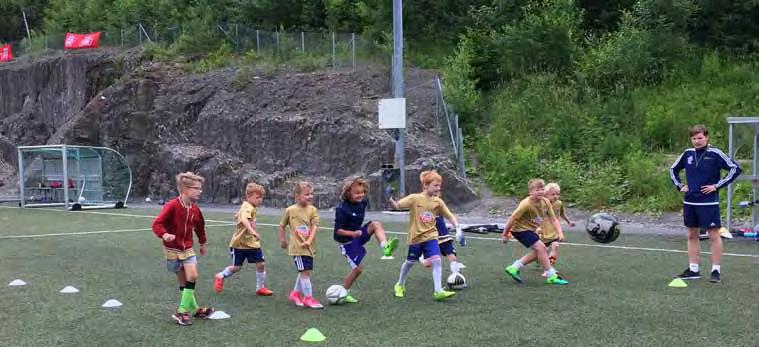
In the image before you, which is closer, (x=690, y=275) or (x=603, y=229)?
(x=690, y=275)

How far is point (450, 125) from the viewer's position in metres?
23.2

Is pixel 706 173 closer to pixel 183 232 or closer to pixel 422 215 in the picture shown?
pixel 422 215

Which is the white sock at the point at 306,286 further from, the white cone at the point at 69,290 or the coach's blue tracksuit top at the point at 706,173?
the coach's blue tracksuit top at the point at 706,173

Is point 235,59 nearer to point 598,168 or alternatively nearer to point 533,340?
point 598,168

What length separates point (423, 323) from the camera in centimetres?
688

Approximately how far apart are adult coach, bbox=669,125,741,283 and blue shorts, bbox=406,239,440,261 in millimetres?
3093

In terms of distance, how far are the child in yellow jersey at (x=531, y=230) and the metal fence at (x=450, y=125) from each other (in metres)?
12.0

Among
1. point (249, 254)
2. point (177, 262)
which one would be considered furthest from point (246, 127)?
point (177, 262)

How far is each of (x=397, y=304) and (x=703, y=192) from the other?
3.92 metres

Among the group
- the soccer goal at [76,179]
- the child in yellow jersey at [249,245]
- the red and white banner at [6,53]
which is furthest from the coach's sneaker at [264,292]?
the red and white banner at [6,53]

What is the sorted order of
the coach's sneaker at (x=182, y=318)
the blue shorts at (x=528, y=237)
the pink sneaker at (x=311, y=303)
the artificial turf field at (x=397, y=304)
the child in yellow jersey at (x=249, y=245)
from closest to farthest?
the artificial turf field at (x=397, y=304) → the coach's sneaker at (x=182, y=318) → the pink sneaker at (x=311, y=303) → the child in yellow jersey at (x=249, y=245) → the blue shorts at (x=528, y=237)

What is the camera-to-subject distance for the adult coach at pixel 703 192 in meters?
8.82

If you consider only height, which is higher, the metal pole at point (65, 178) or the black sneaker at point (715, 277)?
the metal pole at point (65, 178)

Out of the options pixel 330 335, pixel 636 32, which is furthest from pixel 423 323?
pixel 636 32
